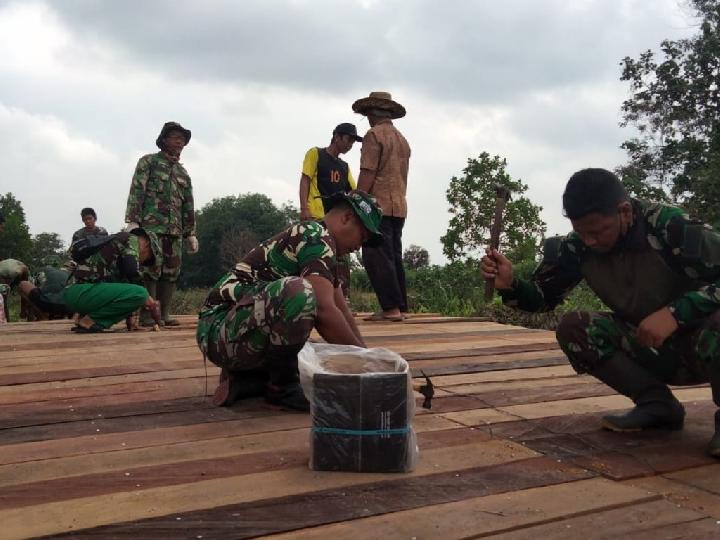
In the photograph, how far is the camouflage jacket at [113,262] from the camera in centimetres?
508

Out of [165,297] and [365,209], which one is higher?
[365,209]

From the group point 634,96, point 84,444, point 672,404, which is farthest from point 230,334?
point 634,96

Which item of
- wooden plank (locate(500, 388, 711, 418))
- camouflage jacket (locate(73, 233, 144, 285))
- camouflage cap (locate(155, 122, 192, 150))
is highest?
camouflage cap (locate(155, 122, 192, 150))

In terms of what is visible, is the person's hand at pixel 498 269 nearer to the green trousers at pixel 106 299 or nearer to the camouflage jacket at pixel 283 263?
the camouflage jacket at pixel 283 263

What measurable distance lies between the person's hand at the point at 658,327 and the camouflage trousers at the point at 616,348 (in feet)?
0.87

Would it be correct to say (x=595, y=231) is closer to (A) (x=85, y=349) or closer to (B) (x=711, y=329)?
(B) (x=711, y=329)

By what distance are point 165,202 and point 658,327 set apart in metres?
4.21

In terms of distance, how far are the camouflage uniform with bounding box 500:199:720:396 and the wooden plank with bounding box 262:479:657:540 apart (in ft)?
1.99

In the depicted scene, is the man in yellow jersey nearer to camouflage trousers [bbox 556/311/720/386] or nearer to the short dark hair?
camouflage trousers [bbox 556/311/720/386]

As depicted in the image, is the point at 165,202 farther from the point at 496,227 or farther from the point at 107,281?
the point at 496,227

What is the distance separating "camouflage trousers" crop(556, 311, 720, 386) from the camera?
7.91 ft

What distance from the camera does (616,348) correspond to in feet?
8.10

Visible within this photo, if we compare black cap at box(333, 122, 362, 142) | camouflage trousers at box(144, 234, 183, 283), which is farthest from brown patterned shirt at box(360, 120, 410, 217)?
camouflage trousers at box(144, 234, 183, 283)

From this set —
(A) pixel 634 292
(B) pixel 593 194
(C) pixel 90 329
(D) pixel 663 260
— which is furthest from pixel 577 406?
(C) pixel 90 329
